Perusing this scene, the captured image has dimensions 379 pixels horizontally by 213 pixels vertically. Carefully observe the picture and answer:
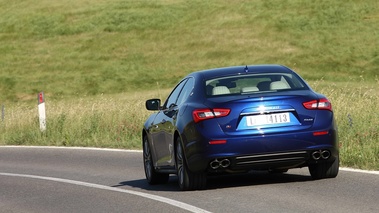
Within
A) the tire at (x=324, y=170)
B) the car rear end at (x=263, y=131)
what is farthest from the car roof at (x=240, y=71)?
the tire at (x=324, y=170)

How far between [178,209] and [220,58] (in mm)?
43539

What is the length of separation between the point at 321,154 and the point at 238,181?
169 centimetres

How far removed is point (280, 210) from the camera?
11.1 m

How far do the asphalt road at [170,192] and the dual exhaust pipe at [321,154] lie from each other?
316 millimetres

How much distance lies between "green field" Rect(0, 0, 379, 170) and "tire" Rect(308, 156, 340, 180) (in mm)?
28366

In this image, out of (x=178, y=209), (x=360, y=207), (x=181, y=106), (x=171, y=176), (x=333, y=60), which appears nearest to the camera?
(x=360, y=207)

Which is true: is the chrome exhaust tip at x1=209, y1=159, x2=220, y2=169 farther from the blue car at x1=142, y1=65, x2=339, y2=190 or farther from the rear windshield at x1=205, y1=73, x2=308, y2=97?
the rear windshield at x1=205, y1=73, x2=308, y2=97

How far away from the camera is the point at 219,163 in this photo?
12742mm

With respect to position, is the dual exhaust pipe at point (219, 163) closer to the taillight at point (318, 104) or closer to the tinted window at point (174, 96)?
the taillight at point (318, 104)

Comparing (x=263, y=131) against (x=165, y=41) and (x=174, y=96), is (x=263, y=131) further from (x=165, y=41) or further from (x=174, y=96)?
(x=165, y=41)

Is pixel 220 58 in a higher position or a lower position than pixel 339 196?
lower

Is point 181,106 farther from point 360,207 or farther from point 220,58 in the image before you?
point 220,58

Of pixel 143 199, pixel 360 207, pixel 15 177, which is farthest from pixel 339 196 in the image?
pixel 15 177

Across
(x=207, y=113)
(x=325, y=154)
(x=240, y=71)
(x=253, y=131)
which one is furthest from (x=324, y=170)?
(x=207, y=113)
